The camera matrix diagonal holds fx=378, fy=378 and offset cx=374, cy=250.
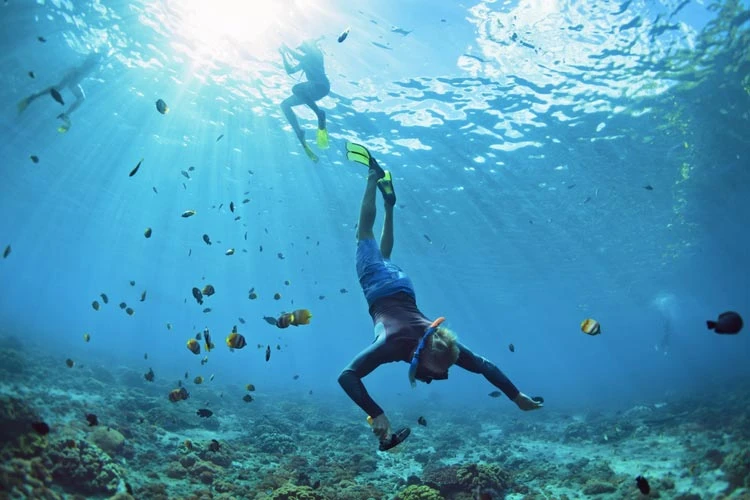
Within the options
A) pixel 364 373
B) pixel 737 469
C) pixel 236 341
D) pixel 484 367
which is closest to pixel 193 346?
pixel 236 341

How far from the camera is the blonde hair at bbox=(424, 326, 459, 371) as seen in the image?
453 centimetres

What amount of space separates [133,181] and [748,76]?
38.8 meters

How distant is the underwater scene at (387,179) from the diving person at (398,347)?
0.04 m

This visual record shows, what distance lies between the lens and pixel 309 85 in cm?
1120

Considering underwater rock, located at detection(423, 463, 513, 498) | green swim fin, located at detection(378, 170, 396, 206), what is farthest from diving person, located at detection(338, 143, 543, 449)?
underwater rock, located at detection(423, 463, 513, 498)

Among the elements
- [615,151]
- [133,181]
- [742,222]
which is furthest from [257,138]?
[742,222]

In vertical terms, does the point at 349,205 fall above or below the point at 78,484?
above

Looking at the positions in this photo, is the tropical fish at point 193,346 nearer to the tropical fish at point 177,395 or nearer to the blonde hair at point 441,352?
the tropical fish at point 177,395

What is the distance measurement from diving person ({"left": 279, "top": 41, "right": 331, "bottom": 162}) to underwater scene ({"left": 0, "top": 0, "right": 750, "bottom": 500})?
0.09 m

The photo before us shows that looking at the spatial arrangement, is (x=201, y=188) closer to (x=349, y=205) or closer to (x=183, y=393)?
(x=349, y=205)

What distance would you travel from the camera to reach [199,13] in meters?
14.5

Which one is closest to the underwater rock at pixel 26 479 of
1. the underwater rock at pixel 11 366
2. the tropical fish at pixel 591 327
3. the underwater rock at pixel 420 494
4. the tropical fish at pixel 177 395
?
the tropical fish at pixel 177 395

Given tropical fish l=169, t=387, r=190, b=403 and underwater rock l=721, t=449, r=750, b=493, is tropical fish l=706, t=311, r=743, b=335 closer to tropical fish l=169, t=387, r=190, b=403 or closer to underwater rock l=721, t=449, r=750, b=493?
underwater rock l=721, t=449, r=750, b=493

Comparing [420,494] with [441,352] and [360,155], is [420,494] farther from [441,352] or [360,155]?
[360,155]
